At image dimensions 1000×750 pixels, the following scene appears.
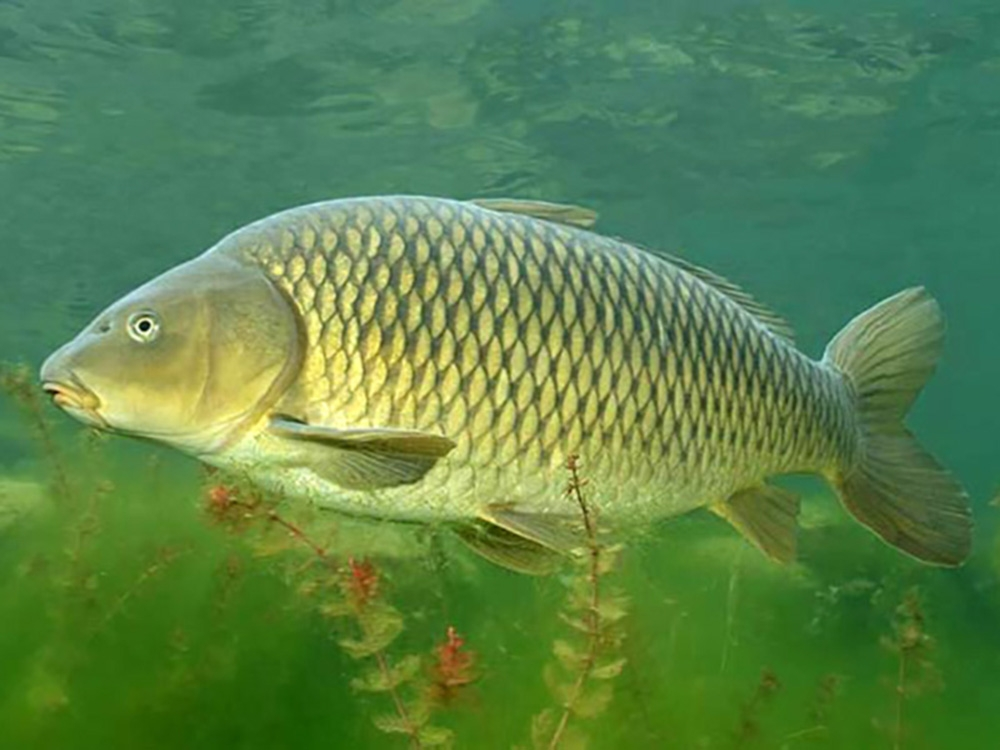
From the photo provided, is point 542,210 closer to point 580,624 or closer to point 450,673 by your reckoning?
point 580,624

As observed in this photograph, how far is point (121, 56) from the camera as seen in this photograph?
82.2 feet

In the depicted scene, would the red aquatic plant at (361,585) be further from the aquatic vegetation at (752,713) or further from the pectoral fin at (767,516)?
the aquatic vegetation at (752,713)

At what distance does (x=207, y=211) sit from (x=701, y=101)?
17.1m

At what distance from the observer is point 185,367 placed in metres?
3.89

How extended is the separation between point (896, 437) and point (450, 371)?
2446mm

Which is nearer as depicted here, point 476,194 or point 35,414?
point 35,414

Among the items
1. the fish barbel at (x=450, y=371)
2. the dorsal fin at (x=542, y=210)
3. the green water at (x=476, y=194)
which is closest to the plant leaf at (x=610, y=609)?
the fish barbel at (x=450, y=371)

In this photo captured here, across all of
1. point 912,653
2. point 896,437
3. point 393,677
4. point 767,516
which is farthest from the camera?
point 912,653

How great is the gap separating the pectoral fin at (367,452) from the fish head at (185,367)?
0.57 ft

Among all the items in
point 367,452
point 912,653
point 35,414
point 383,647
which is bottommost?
point 912,653

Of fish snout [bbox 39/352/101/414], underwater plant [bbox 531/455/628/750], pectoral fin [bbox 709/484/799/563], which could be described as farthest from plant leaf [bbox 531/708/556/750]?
fish snout [bbox 39/352/101/414]

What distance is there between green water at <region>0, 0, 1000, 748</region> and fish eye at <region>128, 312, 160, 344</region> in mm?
1576

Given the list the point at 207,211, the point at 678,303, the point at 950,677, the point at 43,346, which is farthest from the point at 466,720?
the point at 43,346

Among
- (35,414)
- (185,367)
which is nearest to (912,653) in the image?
(185,367)
